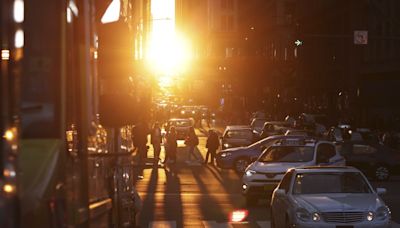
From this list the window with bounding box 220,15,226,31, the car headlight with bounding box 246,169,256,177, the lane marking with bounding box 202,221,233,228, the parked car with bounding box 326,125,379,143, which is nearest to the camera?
the lane marking with bounding box 202,221,233,228

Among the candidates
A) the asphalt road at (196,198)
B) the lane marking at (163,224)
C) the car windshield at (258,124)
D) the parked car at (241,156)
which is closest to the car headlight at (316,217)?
the asphalt road at (196,198)

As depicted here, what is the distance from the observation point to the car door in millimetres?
14500

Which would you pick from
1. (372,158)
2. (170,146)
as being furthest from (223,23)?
(372,158)

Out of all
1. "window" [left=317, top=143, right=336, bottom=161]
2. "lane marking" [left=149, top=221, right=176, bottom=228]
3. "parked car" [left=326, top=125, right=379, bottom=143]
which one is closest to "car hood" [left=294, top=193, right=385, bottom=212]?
"lane marking" [left=149, top=221, right=176, bottom=228]

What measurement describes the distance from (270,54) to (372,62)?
84.2 ft

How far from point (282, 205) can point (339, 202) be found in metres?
1.13

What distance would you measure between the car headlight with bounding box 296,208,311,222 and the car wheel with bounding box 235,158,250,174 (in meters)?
19.6

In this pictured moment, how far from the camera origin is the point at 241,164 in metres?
33.6

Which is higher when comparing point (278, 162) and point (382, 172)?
point (278, 162)

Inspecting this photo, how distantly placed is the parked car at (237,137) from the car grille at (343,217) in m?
28.2

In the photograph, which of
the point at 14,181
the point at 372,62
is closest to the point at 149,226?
the point at 14,181

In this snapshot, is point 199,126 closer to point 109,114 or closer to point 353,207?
point 353,207

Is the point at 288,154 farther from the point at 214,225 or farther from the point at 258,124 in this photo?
the point at 258,124

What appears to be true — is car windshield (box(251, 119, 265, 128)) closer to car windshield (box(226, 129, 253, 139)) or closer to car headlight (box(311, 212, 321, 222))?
car windshield (box(226, 129, 253, 139))
